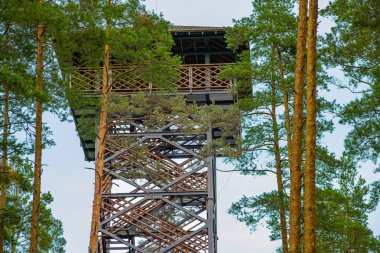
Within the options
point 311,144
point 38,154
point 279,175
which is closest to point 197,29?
point 279,175

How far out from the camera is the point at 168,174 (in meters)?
22.9

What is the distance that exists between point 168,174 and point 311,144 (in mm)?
12217

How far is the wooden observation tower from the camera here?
22703 mm

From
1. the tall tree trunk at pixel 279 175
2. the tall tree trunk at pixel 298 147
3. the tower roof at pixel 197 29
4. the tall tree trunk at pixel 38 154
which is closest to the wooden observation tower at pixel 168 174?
the tower roof at pixel 197 29

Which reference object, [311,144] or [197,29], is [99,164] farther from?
[197,29]

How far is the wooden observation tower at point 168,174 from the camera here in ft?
74.5

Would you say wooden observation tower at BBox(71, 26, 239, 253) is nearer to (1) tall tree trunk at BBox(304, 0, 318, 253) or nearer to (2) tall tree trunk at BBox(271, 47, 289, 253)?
(2) tall tree trunk at BBox(271, 47, 289, 253)

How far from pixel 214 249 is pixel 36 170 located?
30.9 ft

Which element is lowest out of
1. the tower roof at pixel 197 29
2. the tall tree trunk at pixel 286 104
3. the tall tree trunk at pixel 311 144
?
the tall tree trunk at pixel 311 144

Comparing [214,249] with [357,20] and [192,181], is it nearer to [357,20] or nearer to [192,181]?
[192,181]

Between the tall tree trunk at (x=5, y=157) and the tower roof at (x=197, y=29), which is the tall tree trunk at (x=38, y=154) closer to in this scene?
the tall tree trunk at (x=5, y=157)

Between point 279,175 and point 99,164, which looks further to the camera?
point 279,175

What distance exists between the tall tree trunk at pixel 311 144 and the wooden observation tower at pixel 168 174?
1063 cm

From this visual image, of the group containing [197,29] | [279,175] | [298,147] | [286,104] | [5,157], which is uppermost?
[197,29]
